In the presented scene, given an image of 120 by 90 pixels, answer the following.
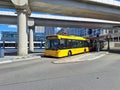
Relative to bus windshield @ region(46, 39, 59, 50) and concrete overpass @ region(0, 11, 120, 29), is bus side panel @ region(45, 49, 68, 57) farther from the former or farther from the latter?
concrete overpass @ region(0, 11, 120, 29)

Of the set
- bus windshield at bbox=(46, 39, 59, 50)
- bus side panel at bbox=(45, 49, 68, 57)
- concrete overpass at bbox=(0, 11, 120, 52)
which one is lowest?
bus side panel at bbox=(45, 49, 68, 57)

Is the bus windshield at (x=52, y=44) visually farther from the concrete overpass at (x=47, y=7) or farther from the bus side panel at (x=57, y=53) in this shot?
the concrete overpass at (x=47, y=7)

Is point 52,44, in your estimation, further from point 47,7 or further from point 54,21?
point 54,21

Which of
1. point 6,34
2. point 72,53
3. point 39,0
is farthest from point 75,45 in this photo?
point 6,34

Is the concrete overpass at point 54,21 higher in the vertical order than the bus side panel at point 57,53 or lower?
higher

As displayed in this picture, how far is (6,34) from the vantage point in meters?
58.8

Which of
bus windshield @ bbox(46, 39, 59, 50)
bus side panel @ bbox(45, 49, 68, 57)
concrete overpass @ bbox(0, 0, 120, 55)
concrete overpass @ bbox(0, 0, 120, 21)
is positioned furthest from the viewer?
concrete overpass @ bbox(0, 0, 120, 21)

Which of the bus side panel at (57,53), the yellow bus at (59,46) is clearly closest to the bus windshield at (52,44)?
the yellow bus at (59,46)

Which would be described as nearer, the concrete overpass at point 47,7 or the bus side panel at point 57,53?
the bus side panel at point 57,53

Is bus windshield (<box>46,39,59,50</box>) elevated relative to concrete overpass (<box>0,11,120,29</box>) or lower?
lower

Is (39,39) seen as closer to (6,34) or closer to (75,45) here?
(6,34)

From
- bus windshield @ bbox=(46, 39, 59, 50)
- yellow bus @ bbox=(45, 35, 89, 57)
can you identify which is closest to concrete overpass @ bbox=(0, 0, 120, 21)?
yellow bus @ bbox=(45, 35, 89, 57)

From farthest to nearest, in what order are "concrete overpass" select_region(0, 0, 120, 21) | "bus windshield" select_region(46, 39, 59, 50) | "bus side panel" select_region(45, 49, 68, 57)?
"concrete overpass" select_region(0, 0, 120, 21) < "bus windshield" select_region(46, 39, 59, 50) < "bus side panel" select_region(45, 49, 68, 57)

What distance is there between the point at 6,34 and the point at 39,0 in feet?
114
